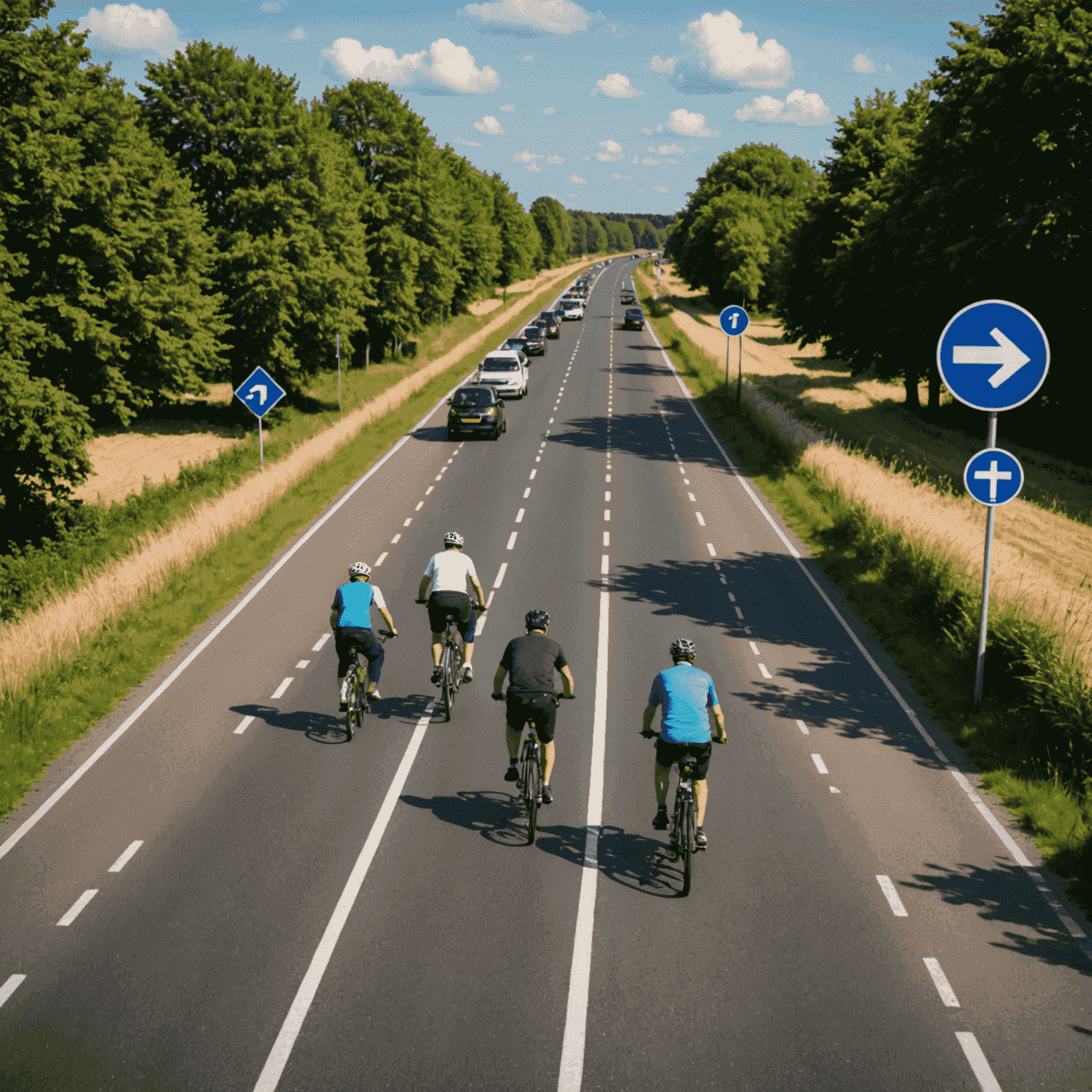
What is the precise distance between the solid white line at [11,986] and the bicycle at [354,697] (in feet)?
14.7

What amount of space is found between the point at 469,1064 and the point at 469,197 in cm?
7803

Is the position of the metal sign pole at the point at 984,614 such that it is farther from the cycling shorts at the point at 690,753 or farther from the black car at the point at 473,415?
the black car at the point at 473,415

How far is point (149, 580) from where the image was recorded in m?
16.3

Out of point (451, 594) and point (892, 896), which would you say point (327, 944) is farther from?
point (451, 594)

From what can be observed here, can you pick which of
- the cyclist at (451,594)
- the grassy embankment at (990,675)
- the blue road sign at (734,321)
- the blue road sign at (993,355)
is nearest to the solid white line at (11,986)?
the cyclist at (451,594)

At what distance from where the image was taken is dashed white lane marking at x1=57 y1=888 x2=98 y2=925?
24.5 ft

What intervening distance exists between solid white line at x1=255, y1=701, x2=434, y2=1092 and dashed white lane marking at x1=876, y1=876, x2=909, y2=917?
4184 mm

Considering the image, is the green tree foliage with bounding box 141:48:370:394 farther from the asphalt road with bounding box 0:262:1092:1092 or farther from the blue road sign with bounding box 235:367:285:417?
the asphalt road with bounding box 0:262:1092:1092

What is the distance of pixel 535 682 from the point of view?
855 centimetres

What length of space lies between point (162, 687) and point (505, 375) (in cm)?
2997

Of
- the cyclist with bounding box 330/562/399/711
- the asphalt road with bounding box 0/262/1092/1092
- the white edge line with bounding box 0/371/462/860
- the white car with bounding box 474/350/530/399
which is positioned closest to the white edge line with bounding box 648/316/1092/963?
the asphalt road with bounding box 0/262/1092/1092

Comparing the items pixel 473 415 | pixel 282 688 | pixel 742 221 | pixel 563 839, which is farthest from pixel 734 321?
pixel 742 221

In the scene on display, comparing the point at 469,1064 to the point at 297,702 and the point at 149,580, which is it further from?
the point at 149,580

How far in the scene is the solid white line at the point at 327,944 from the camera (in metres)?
5.88
